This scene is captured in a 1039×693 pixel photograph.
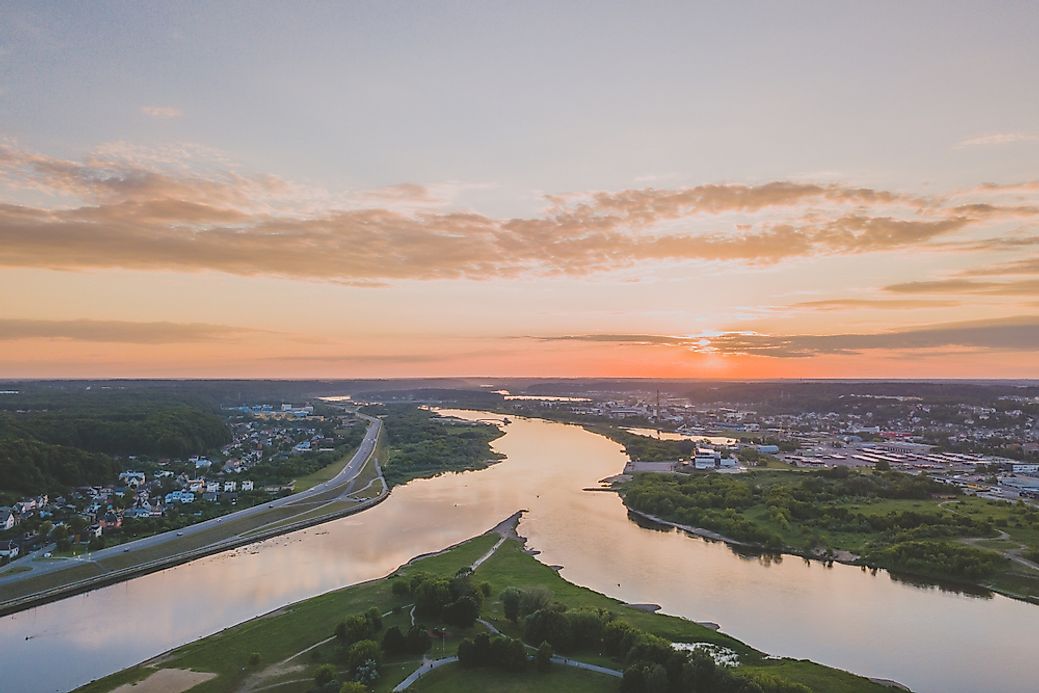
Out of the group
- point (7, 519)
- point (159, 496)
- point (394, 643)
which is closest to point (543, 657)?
point (394, 643)

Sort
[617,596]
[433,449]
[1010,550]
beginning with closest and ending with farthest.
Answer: [617,596], [1010,550], [433,449]

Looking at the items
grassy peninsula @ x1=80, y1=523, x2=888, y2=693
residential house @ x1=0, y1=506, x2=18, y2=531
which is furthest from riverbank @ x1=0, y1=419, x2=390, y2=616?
grassy peninsula @ x1=80, y1=523, x2=888, y2=693

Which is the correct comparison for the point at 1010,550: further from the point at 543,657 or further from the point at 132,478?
the point at 132,478

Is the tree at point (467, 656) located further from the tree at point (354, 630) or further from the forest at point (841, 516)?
the forest at point (841, 516)

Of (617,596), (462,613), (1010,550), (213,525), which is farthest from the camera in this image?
(213,525)

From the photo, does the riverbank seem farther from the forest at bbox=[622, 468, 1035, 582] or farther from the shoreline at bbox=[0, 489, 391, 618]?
the forest at bbox=[622, 468, 1035, 582]

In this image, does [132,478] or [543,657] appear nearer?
[543,657]
